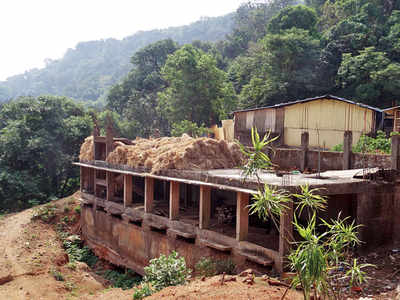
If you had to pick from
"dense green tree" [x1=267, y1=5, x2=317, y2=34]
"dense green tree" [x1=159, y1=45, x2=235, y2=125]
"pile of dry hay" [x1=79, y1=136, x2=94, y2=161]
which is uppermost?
"dense green tree" [x1=267, y1=5, x2=317, y2=34]

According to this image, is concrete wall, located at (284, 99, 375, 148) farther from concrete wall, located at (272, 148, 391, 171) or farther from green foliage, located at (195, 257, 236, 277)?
green foliage, located at (195, 257, 236, 277)

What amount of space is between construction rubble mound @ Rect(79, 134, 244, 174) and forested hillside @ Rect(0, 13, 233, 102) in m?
75.6

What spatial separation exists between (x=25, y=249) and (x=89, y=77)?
295 feet

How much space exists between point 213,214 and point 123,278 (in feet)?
14.6

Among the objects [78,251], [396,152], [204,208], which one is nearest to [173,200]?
[204,208]

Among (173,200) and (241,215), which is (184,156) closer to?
(173,200)

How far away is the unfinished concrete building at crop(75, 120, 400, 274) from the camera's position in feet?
33.1

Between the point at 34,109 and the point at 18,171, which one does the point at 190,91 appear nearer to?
the point at 34,109

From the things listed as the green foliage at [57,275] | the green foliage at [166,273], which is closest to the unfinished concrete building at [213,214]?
the green foliage at [166,273]

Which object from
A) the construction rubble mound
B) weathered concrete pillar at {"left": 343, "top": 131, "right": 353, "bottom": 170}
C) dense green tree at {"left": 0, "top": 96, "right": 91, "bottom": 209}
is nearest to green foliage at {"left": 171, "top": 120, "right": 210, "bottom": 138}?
dense green tree at {"left": 0, "top": 96, "right": 91, "bottom": 209}

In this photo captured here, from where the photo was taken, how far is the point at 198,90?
105ft

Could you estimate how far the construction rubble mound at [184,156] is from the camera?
527 inches

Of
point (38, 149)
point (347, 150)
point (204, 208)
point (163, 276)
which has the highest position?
point (347, 150)

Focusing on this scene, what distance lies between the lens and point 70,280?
14664mm
